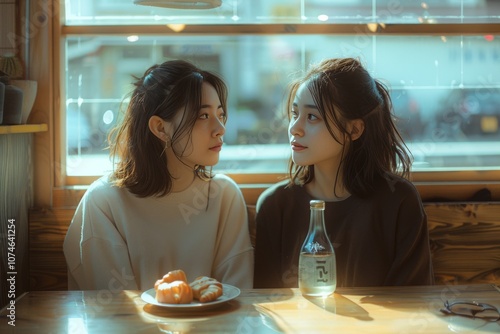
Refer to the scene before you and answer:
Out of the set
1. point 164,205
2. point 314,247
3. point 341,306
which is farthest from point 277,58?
point 341,306

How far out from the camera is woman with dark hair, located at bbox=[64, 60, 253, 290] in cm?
207

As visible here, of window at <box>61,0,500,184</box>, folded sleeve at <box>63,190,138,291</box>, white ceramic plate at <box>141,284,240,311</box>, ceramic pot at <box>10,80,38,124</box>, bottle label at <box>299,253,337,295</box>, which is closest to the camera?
white ceramic plate at <box>141,284,240,311</box>

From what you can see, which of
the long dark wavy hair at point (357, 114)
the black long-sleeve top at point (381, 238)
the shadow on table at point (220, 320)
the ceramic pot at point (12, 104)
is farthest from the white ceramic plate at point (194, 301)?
the ceramic pot at point (12, 104)

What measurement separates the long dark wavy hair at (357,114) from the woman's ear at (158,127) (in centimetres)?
44

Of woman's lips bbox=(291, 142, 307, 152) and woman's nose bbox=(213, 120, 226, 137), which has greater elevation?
woman's nose bbox=(213, 120, 226, 137)

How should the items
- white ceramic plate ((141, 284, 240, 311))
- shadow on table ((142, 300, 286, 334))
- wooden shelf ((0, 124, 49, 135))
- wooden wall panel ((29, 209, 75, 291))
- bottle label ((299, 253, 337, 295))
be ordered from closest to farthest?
shadow on table ((142, 300, 286, 334)) → white ceramic plate ((141, 284, 240, 311)) → bottle label ((299, 253, 337, 295)) → wooden shelf ((0, 124, 49, 135)) → wooden wall panel ((29, 209, 75, 291))

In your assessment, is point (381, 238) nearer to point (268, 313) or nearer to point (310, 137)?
point (310, 137)

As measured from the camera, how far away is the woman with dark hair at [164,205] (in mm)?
2066

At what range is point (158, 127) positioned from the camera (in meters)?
2.10

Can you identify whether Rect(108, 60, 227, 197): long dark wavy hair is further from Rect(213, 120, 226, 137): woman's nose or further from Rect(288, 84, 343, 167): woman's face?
Rect(288, 84, 343, 167): woman's face

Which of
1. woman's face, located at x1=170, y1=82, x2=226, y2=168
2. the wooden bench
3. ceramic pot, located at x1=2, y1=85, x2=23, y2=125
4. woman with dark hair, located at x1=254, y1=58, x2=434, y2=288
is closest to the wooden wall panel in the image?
the wooden bench

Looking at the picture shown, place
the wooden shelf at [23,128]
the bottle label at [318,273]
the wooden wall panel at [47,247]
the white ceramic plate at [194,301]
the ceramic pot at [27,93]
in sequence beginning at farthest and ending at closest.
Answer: the wooden wall panel at [47,247]
the ceramic pot at [27,93]
the wooden shelf at [23,128]
the bottle label at [318,273]
the white ceramic plate at [194,301]

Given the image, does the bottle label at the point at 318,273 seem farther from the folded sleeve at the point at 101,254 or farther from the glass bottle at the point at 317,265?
the folded sleeve at the point at 101,254

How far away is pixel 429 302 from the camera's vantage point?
163 cm
